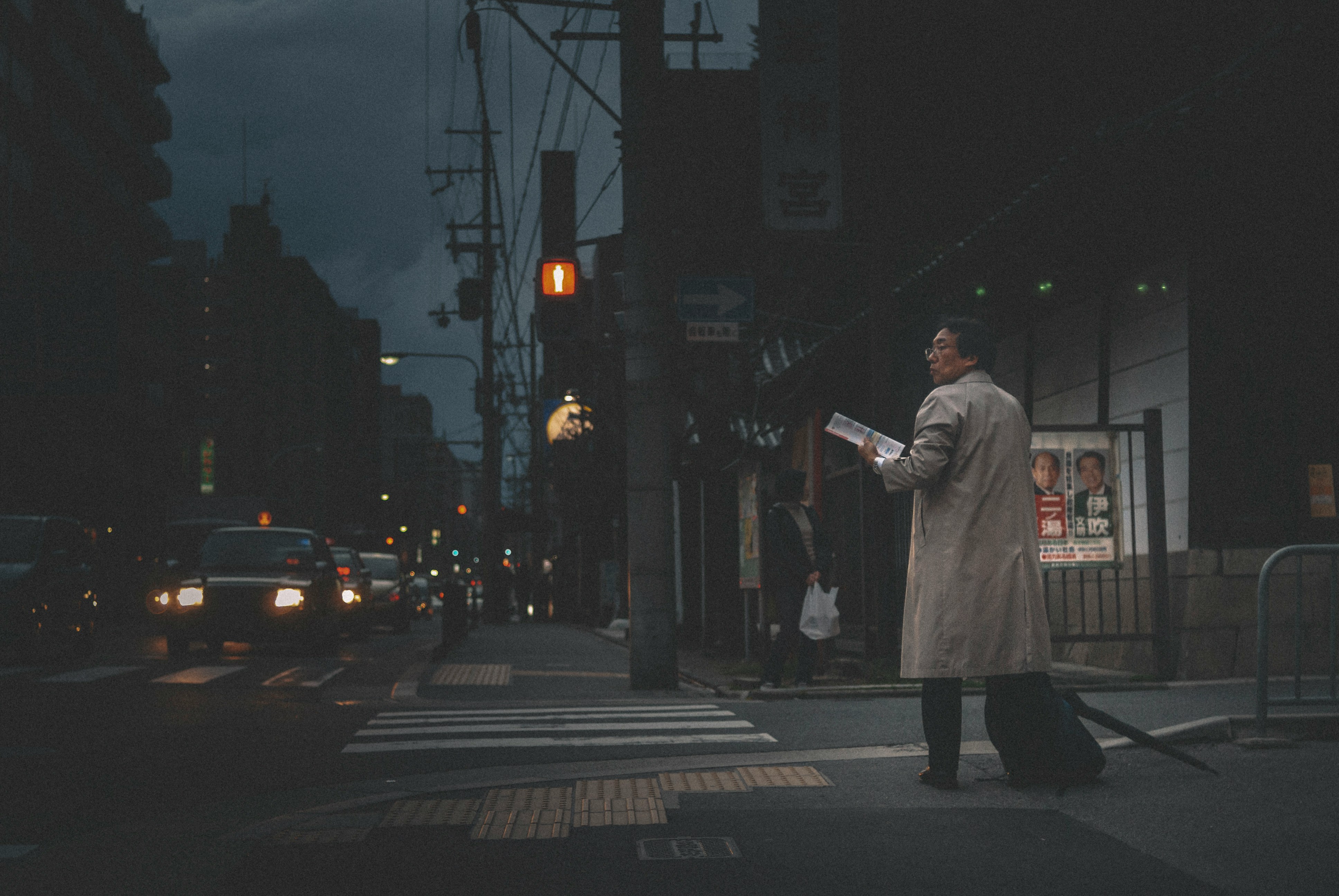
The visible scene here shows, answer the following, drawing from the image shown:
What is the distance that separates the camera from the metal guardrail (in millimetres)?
6324

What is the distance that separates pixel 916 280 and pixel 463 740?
7.63 metres

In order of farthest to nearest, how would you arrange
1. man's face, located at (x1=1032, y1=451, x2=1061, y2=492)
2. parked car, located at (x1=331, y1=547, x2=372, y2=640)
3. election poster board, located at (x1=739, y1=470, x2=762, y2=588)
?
1. parked car, located at (x1=331, y1=547, x2=372, y2=640)
2. election poster board, located at (x1=739, y1=470, x2=762, y2=588)
3. man's face, located at (x1=1032, y1=451, x2=1061, y2=492)

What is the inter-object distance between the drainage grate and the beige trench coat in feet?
3.91

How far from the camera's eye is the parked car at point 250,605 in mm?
16484

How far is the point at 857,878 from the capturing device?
3.99 metres

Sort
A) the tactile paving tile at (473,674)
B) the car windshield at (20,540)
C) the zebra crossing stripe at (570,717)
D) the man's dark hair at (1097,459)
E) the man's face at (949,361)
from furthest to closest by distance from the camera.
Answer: the car windshield at (20,540)
the tactile paving tile at (473,674)
the man's dark hair at (1097,459)
the zebra crossing stripe at (570,717)
the man's face at (949,361)

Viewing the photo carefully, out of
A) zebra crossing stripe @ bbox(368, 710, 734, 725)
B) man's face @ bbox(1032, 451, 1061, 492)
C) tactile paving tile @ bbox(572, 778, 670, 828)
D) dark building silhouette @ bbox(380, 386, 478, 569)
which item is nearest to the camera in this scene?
tactile paving tile @ bbox(572, 778, 670, 828)

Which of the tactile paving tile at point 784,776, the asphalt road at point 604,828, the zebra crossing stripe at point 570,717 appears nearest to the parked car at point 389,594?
the asphalt road at point 604,828

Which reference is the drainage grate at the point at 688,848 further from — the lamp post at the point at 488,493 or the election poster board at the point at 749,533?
the lamp post at the point at 488,493

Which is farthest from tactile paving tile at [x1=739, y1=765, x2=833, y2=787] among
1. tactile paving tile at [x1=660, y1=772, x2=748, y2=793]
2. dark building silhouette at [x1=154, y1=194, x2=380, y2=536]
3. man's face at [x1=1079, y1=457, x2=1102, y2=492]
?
dark building silhouette at [x1=154, y1=194, x2=380, y2=536]

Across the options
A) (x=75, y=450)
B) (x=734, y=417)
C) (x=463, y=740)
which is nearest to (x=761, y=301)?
(x=734, y=417)

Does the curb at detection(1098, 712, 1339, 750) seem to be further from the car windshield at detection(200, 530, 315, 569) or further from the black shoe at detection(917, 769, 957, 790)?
the car windshield at detection(200, 530, 315, 569)

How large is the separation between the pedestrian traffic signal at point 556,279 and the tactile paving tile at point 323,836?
8.83 m

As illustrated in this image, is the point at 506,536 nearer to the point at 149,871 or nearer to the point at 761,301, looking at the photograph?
the point at 761,301
